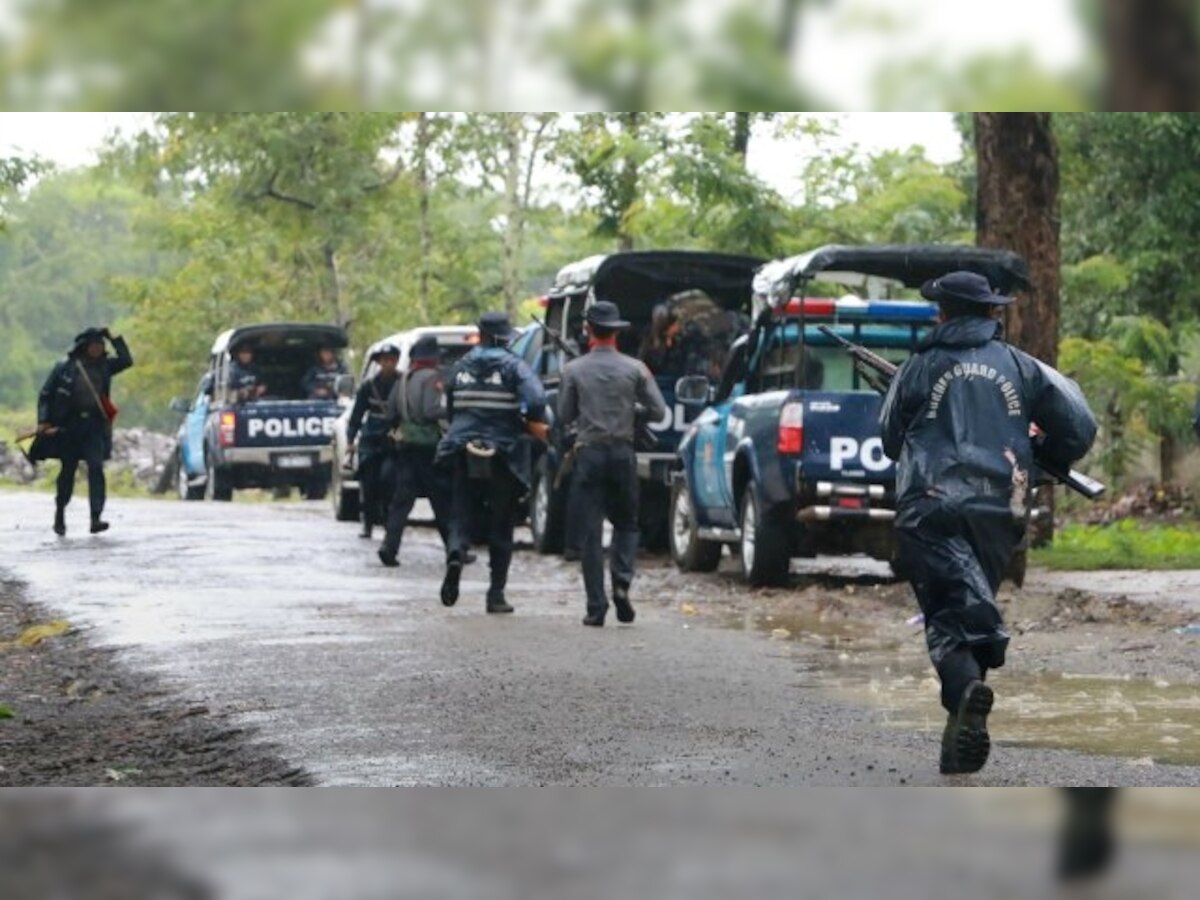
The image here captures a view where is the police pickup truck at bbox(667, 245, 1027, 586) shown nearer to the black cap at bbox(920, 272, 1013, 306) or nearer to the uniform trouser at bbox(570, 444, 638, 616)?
the uniform trouser at bbox(570, 444, 638, 616)

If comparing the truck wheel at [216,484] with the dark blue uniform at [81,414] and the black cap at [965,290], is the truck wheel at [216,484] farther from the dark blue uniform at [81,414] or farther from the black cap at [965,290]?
the black cap at [965,290]

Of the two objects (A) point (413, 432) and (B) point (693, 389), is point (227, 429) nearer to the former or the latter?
(A) point (413, 432)

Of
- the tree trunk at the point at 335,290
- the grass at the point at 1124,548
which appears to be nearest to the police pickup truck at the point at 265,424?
the tree trunk at the point at 335,290

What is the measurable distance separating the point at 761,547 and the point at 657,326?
4419 millimetres

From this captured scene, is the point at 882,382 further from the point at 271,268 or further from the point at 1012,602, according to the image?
the point at 271,268

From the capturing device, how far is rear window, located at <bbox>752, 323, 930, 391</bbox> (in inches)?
669

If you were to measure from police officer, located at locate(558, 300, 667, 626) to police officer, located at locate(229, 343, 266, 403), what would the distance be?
11.9m

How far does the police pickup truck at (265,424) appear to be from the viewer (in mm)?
26406

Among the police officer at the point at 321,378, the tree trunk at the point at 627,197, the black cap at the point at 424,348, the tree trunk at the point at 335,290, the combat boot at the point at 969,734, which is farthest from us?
the police officer at the point at 321,378

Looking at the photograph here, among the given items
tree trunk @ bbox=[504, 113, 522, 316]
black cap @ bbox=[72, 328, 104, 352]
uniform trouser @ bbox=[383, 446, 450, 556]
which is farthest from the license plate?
black cap @ bbox=[72, 328, 104, 352]

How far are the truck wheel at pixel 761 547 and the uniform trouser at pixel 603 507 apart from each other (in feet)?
6.41

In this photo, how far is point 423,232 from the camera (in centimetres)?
2780

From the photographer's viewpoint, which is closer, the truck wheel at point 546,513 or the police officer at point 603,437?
the police officer at point 603,437

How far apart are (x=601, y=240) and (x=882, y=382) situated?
15.7m
